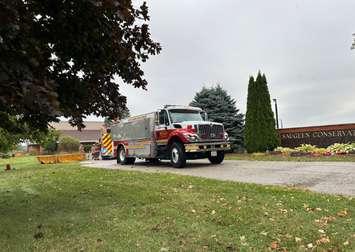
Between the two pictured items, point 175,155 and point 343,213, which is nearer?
point 343,213

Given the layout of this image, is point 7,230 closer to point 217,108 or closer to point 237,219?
point 237,219

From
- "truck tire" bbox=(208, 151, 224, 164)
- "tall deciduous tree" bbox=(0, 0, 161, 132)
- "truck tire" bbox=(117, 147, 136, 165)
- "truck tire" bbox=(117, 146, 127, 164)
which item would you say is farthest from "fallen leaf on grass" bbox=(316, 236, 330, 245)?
"truck tire" bbox=(117, 146, 127, 164)

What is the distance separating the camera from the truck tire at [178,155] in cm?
1797

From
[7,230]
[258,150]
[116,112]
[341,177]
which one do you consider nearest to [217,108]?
[258,150]

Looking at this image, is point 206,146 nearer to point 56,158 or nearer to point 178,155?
point 178,155

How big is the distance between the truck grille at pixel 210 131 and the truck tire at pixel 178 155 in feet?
2.91

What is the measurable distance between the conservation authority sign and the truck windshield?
29.2 feet

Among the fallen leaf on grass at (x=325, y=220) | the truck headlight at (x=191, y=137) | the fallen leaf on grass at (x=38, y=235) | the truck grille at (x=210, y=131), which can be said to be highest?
the truck grille at (x=210, y=131)

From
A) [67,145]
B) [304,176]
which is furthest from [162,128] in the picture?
[67,145]

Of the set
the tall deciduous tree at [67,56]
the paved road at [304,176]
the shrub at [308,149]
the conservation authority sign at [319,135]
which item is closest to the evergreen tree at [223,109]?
the conservation authority sign at [319,135]

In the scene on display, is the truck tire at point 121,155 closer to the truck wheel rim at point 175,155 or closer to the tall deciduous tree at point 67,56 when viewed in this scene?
the truck wheel rim at point 175,155

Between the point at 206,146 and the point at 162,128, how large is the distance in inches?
83.8

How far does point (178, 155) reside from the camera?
18156 mm

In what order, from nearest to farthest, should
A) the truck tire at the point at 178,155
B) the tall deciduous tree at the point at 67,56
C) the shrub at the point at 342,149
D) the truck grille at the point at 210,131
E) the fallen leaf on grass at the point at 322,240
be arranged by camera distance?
the tall deciduous tree at the point at 67,56 → the fallen leaf on grass at the point at 322,240 → the truck tire at the point at 178,155 → the truck grille at the point at 210,131 → the shrub at the point at 342,149
